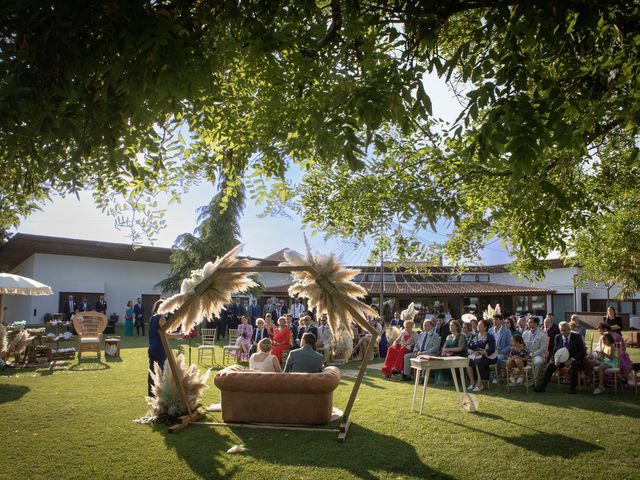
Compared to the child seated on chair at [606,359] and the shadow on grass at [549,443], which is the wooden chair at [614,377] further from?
the shadow on grass at [549,443]

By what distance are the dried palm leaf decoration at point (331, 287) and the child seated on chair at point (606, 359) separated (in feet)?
22.7

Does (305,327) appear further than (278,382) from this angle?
Yes

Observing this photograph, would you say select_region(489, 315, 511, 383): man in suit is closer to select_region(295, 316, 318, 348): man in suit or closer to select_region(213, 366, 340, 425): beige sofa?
select_region(295, 316, 318, 348): man in suit

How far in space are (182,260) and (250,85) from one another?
27.0 m

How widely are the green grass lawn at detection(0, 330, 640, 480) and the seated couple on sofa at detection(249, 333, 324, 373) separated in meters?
1.09

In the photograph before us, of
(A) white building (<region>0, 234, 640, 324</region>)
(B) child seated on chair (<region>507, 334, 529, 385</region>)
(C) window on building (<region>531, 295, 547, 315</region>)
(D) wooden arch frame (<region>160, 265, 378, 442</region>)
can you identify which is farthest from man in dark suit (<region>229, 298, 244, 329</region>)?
(C) window on building (<region>531, 295, 547, 315</region>)

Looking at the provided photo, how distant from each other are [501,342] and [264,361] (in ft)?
21.7

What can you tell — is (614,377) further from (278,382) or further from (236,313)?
(236,313)

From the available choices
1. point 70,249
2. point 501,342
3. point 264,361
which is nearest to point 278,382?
point 264,361

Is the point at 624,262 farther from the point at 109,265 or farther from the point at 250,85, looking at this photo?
the point at 109,265

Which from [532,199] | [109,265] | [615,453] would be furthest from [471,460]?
[109,265]

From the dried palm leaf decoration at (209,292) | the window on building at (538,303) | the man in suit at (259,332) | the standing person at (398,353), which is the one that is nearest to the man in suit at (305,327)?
the man in suit at (259,332)

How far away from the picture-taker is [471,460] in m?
5.96

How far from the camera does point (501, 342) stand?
482 inches
